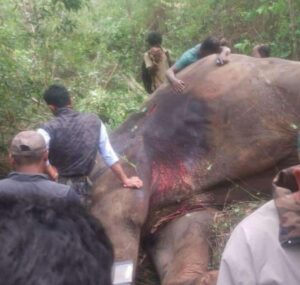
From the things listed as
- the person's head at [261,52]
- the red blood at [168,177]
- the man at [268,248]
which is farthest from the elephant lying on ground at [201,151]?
the man at [268,248]

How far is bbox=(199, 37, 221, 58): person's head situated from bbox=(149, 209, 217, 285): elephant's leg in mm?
1970

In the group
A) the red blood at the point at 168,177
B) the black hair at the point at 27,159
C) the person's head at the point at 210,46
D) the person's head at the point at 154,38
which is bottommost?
the red blood at the point at 168,177

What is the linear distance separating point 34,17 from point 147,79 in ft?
6.38

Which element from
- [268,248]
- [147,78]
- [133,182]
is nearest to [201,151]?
[133,182]

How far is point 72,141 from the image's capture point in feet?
15.8

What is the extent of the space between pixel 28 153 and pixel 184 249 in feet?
7.12

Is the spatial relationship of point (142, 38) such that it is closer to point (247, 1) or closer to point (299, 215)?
point (247, 1)

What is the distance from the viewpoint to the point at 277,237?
1866 millimetres

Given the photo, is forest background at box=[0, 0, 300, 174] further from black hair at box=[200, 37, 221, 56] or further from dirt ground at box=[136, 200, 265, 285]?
dirt ground at box=[136, 200, 265, 285]

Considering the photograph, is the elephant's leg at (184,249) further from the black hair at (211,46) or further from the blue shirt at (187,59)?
the black hair at (211,46)

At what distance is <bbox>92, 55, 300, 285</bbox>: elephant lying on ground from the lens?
5.61 metres

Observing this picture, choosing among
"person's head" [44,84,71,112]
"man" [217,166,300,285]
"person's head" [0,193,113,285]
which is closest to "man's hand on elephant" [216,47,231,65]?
"person's head" [44,84,71,112]

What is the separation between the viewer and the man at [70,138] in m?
4.77

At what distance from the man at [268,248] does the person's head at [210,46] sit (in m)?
4.99
